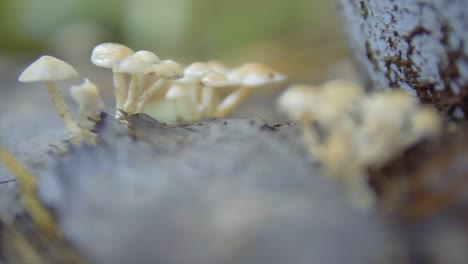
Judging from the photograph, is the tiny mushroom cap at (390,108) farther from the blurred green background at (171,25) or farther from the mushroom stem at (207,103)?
the blurred green background at (171,25)

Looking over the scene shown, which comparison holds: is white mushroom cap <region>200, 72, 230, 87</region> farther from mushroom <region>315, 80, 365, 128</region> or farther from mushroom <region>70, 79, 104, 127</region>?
mushroom <region>315, 80, 365, 128</region>

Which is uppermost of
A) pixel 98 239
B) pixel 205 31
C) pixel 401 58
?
pixel 401 58

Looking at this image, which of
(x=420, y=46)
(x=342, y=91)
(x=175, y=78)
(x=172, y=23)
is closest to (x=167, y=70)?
(x=175, y=78)

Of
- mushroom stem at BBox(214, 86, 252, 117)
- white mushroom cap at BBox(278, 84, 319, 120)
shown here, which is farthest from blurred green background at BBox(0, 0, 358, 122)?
white mushroom cap at BBox(278, 84, 319, 120)

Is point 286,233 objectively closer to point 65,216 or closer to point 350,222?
point 350,222

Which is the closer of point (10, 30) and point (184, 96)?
point (184, 96)

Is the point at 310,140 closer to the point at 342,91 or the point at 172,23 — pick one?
the point at 342,91

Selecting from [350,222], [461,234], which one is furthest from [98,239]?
[461,234]
